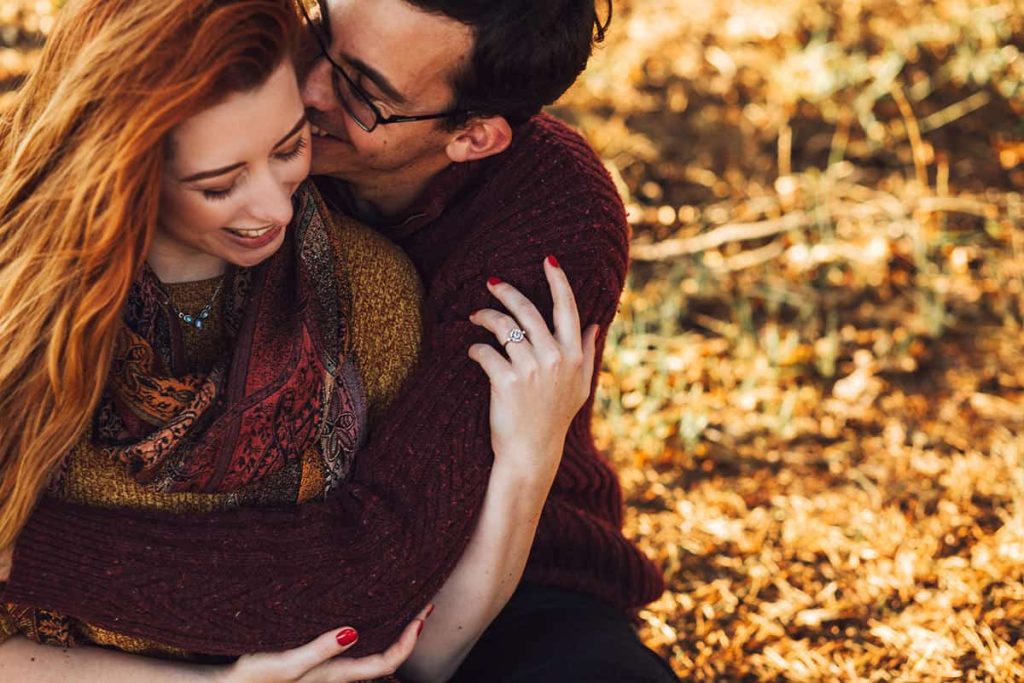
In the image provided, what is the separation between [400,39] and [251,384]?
623 mm

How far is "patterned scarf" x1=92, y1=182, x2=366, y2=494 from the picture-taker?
1.86 m

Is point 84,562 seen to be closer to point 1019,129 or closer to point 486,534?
point 486,534

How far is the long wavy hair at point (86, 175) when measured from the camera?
5.31 feet

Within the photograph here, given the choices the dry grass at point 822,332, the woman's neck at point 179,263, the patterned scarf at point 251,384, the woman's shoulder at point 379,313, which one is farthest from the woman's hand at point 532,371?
the dry grass at point 822,332

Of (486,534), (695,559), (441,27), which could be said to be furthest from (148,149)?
(695,559)

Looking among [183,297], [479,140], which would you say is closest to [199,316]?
[183,297]

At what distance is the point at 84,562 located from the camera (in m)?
1.90

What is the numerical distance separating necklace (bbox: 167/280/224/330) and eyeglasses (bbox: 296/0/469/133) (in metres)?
0.37

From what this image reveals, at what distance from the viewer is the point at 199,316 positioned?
1966 mm

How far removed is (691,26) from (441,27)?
11.2 feet

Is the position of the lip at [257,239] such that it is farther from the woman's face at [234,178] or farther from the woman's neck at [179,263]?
the woman's neck at [179,263]

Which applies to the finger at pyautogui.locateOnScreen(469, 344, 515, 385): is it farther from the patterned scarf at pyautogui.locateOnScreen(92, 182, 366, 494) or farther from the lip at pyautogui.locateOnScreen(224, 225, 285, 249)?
A: the lip at pyautogui.locateOnScreen(224, 225, 285, 249)

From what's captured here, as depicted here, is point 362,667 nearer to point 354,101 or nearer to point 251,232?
point 251,232

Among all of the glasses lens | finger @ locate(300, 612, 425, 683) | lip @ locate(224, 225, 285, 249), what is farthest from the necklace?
finger @ locate(300, 612, 425, 683)
